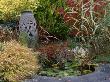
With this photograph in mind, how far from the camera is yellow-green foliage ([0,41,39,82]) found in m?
7.64

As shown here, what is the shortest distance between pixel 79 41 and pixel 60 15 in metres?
1.01

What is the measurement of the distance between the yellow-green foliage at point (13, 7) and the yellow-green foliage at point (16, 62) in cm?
218

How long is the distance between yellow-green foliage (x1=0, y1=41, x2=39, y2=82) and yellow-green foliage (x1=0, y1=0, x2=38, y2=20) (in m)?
2.18

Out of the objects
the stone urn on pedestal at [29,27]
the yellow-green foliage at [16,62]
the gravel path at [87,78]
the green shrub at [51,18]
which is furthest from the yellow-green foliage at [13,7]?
the gravel path at [87,78]

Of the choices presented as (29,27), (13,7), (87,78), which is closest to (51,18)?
(13,7)

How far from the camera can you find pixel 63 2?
10492 millimetres

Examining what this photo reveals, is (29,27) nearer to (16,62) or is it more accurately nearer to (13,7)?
(13,7)

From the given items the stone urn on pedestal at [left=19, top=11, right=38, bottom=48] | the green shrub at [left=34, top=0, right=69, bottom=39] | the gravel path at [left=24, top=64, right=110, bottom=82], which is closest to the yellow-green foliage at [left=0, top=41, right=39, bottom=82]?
the gravel path at [left=24, top=64, right=110, bottom=82]

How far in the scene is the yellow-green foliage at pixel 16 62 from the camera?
7.64m

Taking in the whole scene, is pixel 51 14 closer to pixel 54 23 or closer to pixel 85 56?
pixel 54 23

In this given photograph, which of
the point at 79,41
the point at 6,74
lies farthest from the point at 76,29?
the point at 6,74

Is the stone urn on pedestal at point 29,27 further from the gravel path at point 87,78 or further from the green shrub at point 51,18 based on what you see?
the gravel path at point 87,78

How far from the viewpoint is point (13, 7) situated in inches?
406

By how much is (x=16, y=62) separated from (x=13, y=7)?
2.85m
